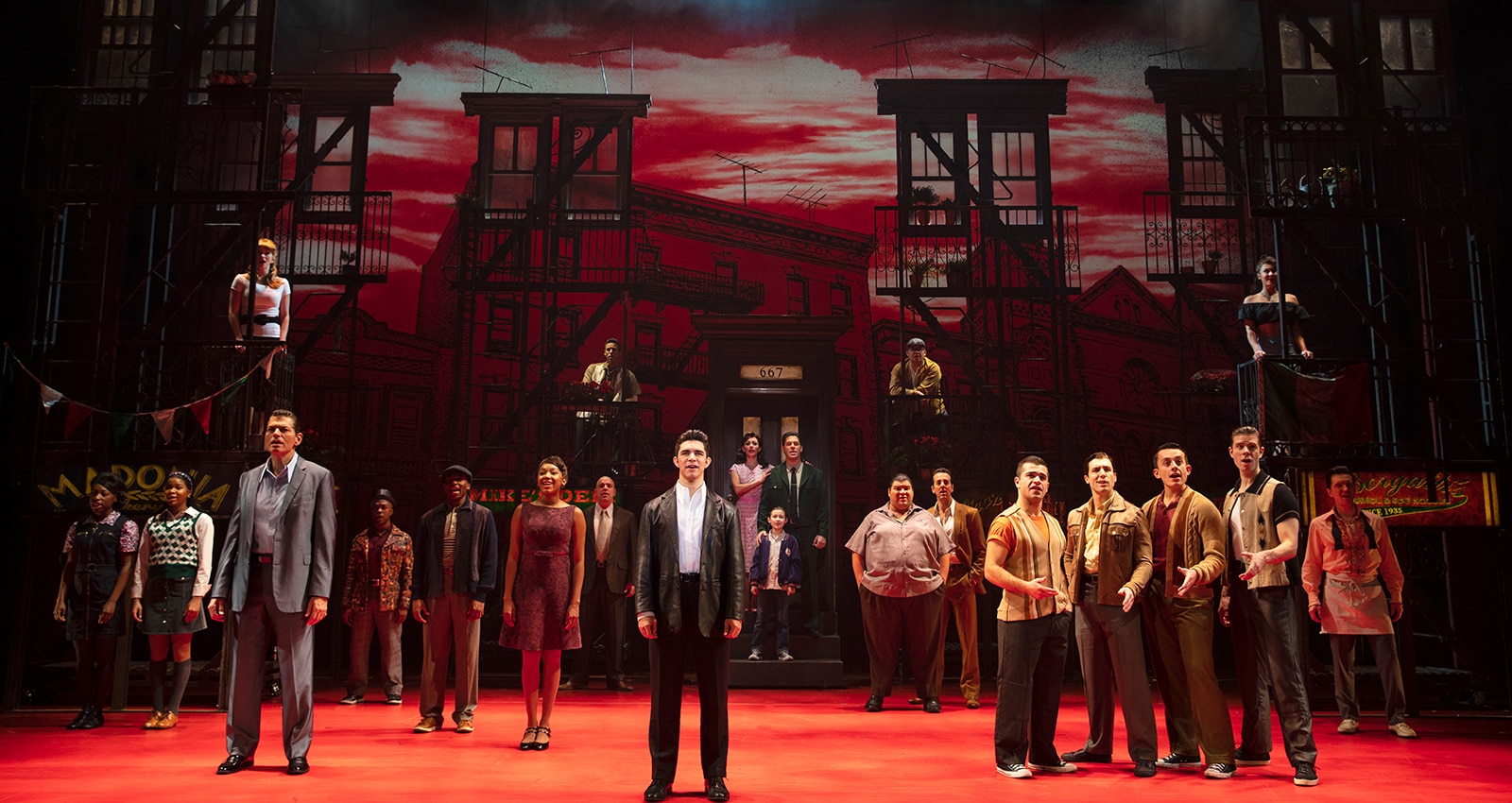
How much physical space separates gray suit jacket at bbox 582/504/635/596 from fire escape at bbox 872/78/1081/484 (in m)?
2.95

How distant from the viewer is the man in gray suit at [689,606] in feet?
14.4

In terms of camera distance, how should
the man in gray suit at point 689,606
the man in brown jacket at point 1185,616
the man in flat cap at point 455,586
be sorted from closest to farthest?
the man in gray suit at point 689,606
the man in brown jacket at point 1185,616
the man in flat cap at point 455,586

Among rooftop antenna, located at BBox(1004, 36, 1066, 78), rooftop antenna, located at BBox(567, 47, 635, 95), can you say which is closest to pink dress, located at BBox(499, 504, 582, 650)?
rooftop antenna, located at BBox(567, 47, 635, 95)

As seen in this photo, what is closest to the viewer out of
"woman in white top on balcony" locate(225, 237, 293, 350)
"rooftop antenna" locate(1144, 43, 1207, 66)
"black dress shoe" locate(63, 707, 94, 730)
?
"black dress shoe" locate(63, 707, 94, 730)

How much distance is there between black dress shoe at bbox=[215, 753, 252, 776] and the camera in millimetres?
4836

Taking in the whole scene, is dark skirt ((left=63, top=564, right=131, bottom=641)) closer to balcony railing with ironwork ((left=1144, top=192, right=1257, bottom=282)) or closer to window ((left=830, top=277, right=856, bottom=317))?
window ((left=830, top=277, right=856, bottom=317))

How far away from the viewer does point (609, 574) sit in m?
8.77

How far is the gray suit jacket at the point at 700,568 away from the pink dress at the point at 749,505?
467 centimetres

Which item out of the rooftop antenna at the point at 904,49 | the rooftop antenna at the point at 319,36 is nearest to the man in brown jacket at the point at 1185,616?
the rooftop antenna at the point at 904,49

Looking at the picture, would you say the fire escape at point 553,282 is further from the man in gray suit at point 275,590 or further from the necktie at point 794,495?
the man in gray suit at point 275,590

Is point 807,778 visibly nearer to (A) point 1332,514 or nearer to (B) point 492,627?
(A) point 1332,514

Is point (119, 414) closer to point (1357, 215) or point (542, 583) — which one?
point (542, 583)

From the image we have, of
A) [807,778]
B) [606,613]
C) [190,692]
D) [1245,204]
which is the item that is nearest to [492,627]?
[606,613]

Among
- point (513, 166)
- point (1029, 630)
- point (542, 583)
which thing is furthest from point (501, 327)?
point (1029, 630)
